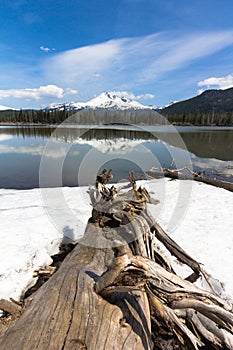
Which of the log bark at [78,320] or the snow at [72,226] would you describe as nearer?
the log bark at [78,320]

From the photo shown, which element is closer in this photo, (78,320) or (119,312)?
(78,320)

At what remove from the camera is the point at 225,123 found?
339 ft

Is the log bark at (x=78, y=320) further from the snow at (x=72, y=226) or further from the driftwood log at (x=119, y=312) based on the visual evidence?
the snow at (x=72, y=226)

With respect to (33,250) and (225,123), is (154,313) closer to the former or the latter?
(33,250)

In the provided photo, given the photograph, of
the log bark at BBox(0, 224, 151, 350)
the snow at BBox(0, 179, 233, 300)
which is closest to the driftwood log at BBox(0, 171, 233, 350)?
the log bark at BBox(0, 224, 151, 350)

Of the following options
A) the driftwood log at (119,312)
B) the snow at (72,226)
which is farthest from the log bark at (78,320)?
the snow at (72,226)

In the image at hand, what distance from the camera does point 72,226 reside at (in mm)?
6141

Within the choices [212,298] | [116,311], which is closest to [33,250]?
[116,311]

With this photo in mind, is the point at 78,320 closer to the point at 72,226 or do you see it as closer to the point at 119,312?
the point at 119,312

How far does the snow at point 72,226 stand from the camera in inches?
165

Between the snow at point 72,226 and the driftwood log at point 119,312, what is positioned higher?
the driftwood log at point 119,312

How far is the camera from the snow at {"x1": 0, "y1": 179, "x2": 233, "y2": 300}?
4180mm

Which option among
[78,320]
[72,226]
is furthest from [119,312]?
[72,226]

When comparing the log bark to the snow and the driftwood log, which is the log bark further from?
the snow
